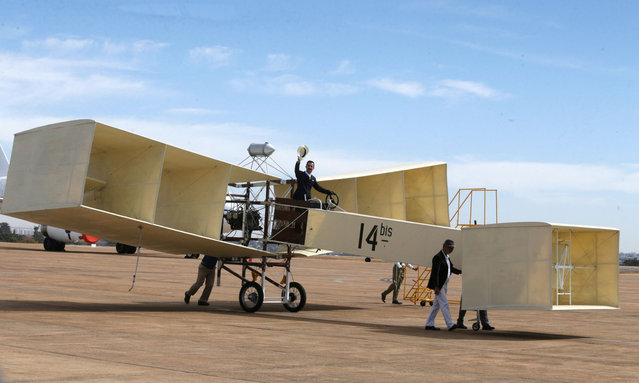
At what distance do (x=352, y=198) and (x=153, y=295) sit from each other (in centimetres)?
736

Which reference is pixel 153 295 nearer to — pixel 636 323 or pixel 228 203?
pixel 228 203

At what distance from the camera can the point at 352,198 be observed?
981 inches

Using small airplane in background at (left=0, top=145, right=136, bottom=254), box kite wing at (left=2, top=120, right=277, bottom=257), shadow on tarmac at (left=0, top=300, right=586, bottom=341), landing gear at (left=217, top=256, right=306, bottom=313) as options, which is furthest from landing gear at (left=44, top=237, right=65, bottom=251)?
landing gear at (left=217, top=256, right=306, bottom=313)

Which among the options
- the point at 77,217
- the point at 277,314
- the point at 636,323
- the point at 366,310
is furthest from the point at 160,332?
the point at 636,323

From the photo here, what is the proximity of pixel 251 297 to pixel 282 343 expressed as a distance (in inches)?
276

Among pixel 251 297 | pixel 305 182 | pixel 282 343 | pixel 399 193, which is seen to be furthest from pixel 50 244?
pixel 282 343

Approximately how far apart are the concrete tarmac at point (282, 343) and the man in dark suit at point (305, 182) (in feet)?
10.7

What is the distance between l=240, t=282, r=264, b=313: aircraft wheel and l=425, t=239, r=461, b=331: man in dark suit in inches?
194

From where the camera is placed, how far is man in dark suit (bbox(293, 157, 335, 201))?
835 inches

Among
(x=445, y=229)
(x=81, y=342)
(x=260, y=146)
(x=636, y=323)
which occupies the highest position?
(x=260, y=146)

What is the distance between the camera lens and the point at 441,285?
17.7 meters

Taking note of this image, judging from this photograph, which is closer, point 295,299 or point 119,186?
point 119,186

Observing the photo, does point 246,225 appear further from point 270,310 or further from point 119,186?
point 119,186

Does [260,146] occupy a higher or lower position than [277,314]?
higher
